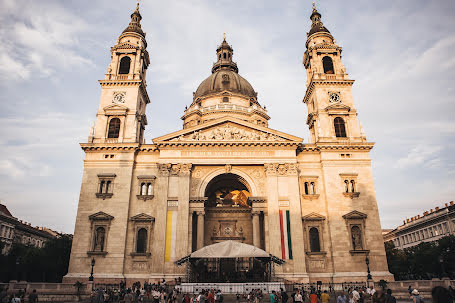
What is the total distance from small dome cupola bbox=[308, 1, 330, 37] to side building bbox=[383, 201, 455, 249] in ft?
118

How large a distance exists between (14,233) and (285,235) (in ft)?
171

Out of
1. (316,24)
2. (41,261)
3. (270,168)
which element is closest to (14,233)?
(41,261)

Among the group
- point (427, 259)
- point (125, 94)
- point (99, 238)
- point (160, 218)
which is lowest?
point (427, 259)

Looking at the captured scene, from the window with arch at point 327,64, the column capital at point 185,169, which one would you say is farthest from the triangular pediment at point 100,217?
the window with arch at point 327,64

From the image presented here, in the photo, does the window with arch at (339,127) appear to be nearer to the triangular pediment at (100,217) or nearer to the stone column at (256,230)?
the stone column at (256,230)

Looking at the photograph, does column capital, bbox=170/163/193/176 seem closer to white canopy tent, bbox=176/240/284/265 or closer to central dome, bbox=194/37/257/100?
white canopy tent, bbox=176/240/284/265

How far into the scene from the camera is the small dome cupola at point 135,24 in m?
43.8

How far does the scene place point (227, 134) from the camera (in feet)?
121

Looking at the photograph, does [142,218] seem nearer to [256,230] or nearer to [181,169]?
[181,169]

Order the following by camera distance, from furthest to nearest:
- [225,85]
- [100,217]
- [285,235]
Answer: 1. [225,85]
2. [100,217]
3. [285,235]

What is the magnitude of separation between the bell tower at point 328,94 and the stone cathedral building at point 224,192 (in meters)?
0.14

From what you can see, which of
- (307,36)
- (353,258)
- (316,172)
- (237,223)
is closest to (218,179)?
(237,223)

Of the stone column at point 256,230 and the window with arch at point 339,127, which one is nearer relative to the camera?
the stone column at point 256,230

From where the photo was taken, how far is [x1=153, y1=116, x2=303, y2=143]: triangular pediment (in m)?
36.3
